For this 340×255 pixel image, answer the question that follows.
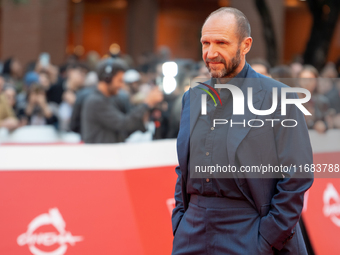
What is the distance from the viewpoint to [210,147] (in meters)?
2.74

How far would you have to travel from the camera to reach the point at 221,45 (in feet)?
8.74

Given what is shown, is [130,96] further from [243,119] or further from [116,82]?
[243,119]

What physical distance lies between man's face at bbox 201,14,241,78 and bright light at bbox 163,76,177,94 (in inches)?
188

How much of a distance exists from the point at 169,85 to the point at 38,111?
3005 millimetres

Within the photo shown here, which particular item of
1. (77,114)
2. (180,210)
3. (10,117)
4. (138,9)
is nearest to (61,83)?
(10,117)

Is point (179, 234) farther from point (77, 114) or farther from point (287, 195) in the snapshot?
point (77, 114)

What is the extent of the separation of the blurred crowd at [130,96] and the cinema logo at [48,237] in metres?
2.41

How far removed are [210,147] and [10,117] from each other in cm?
703

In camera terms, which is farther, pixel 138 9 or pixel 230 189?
pixel 138 9

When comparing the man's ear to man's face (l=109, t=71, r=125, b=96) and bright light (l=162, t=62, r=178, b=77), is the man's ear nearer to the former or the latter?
man's face (l=109, t=71, r=125, b=96)

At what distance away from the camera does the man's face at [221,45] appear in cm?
265

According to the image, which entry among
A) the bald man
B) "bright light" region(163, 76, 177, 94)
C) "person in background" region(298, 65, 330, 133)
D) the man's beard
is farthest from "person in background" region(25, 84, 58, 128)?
the man's beard

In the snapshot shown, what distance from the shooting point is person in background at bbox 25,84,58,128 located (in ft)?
30.2

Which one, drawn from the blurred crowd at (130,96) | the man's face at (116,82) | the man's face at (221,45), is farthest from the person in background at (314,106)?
the man's face at (221,45)
